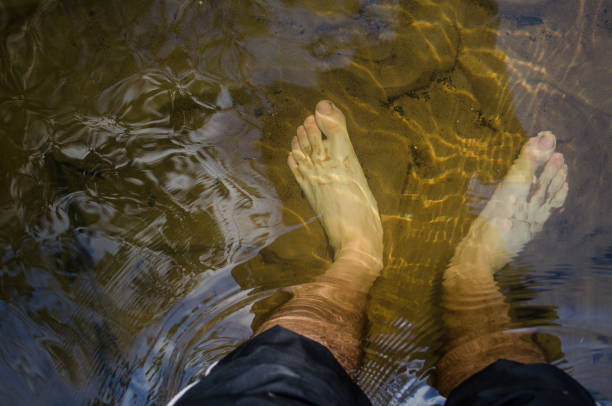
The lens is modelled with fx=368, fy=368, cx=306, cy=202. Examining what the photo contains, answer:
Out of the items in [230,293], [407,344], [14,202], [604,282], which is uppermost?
[14,202]

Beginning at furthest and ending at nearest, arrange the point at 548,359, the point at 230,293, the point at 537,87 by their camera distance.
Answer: the point at 230,293 → the point at 537,87 → the point at 548,359

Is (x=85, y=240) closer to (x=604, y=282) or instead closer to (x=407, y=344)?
(x=407, y=344)

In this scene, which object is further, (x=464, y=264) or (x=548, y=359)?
(x=464, y=264)

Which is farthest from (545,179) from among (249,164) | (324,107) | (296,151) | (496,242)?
(249,164)

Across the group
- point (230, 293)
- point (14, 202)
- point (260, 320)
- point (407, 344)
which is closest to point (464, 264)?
point (407, 344)

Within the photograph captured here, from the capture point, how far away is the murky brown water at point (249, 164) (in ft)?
6.04

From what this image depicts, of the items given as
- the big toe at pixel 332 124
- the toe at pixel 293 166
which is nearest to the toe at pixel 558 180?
the big toe at pixel 332 124

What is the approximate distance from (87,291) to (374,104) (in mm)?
1812

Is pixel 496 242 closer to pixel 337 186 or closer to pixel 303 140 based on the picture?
pixel 337 186

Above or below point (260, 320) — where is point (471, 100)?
above

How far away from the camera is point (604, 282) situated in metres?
1.87

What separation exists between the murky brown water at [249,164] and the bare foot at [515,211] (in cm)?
6

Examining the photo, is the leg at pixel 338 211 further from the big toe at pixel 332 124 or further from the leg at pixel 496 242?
the leg at pixel 496 242

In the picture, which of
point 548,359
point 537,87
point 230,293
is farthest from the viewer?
point 230,293
